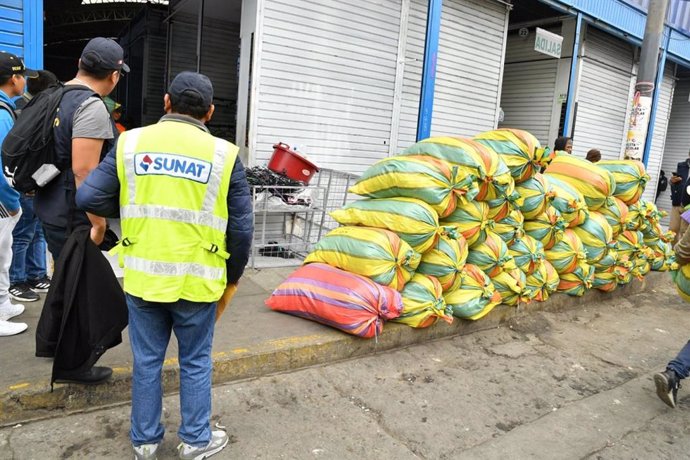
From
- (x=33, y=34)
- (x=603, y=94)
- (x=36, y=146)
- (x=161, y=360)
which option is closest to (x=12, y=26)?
(x=33, y=34)

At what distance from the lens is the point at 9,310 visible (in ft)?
11.3

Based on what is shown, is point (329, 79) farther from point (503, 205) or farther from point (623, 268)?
point (623, 268)

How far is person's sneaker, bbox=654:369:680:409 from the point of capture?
362 centimetres

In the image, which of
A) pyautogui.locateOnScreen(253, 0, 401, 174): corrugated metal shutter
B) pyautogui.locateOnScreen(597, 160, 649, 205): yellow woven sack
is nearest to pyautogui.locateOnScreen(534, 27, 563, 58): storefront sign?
pyautogui.locateOnScreen(253, 0, 401, 174): corrugated metal shutter

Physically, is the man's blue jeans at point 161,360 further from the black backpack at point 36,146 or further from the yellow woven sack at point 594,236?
the yellow woven sack at point 594,236

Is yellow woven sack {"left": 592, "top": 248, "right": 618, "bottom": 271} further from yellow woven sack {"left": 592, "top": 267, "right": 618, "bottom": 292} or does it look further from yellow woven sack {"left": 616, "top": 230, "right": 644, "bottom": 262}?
yellow woven sack {"left": 616, "top": 230, "right": 644, "bottom": 262}

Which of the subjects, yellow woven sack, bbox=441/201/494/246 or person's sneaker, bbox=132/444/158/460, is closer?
person's sneaker, bbox=132/444/158/460

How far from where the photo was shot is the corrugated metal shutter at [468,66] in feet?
27.1

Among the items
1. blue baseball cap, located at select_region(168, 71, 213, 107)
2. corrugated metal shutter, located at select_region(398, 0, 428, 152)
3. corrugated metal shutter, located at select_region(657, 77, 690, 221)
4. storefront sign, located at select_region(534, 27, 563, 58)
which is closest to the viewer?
blue baseball cap, located at select_region(168, 71, 213, 107)

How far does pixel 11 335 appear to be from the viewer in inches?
129

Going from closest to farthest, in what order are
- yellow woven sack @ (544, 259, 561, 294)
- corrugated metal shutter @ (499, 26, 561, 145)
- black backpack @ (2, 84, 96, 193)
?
black backpack @ (2, 84, 96, 193) < yellow woven sack @ (544, 259, 561, 294) < corrugated metal shutter @ (499, 26, 561, 145)

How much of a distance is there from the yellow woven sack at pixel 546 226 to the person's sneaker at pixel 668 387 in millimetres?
1815

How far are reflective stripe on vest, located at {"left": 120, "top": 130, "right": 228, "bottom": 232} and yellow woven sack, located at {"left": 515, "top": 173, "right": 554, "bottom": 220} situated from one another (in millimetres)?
3480

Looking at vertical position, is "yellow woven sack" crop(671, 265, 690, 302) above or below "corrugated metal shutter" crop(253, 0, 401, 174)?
below
